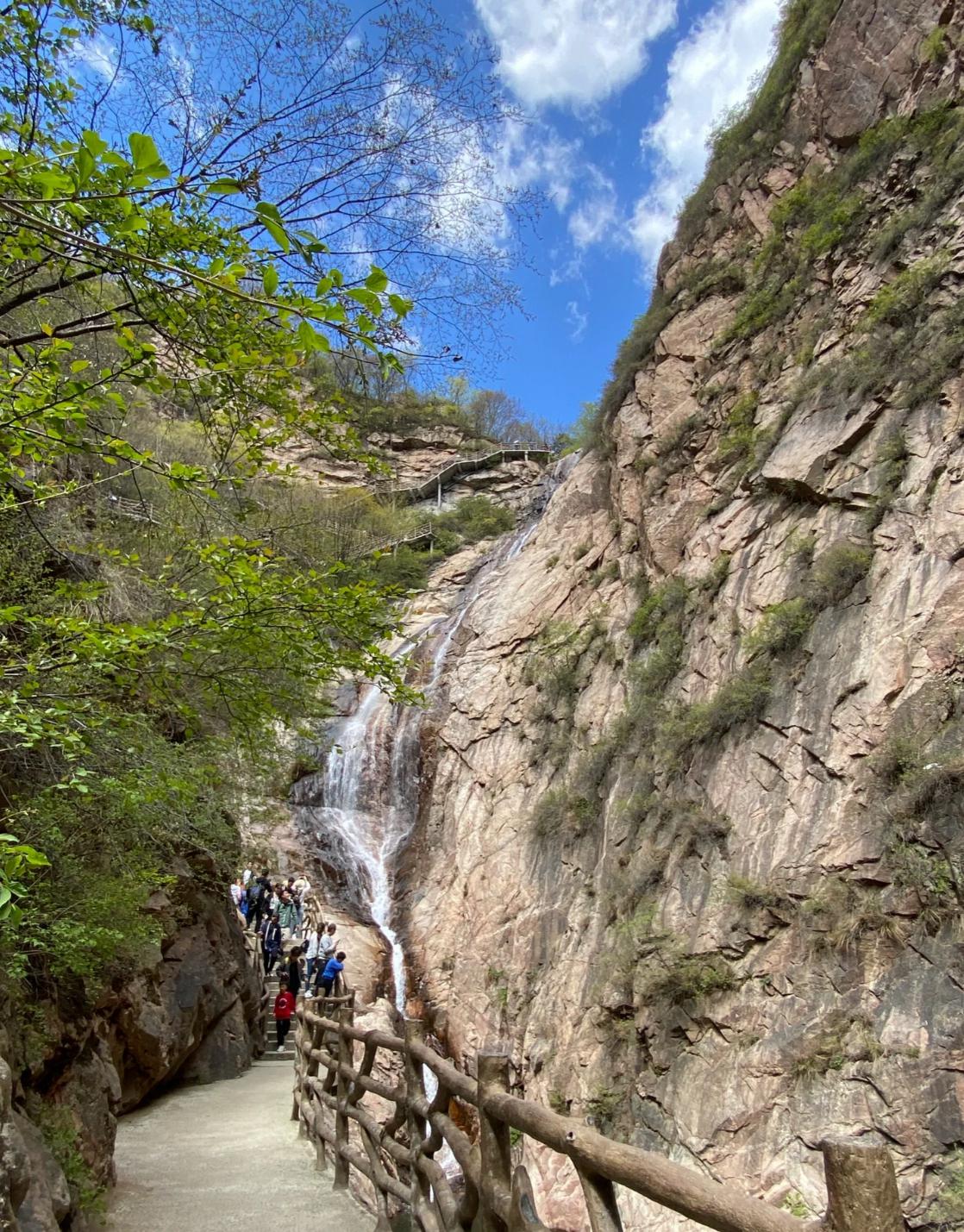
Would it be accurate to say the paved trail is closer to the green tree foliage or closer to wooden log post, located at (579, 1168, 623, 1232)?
the green tree foliage

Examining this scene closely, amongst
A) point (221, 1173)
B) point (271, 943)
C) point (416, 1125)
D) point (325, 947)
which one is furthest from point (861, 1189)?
point (271, 943)

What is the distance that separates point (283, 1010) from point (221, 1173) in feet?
25.4

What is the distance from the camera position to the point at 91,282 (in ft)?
14.8

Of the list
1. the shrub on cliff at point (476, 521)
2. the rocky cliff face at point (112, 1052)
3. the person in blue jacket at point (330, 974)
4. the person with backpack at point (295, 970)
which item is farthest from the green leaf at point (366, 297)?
the shrub on cliff at point (476, 521)

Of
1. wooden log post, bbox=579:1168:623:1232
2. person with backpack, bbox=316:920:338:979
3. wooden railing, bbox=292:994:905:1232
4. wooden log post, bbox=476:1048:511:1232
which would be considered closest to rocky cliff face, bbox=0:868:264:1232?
person with backpack, bbox=316:920:338:979

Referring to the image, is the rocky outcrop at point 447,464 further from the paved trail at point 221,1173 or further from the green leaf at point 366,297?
the green leaf at point 366,297

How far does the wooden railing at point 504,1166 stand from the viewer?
1523mm

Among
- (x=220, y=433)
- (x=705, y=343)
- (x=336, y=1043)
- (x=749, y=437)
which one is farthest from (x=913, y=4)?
(x=336, y=1043)

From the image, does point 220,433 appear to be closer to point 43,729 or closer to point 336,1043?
point 43,729

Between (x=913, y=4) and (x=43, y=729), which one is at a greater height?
(x=913, y=4)

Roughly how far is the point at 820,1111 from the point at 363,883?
12.6 m

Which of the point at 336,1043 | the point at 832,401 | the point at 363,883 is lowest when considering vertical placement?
the point at 336,1043

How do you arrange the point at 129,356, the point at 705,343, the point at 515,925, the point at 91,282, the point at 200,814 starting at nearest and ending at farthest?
1. the point at 129,356
2. the point at 91,282
3. the point at 200,814
4. the point at 515,925
5. the point at 705,343

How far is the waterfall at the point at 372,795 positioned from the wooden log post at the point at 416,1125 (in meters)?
11.3
